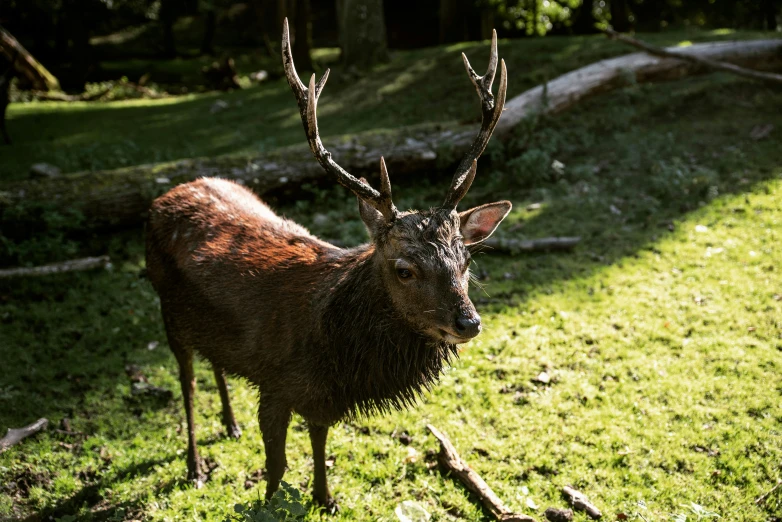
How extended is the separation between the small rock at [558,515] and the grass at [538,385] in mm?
107

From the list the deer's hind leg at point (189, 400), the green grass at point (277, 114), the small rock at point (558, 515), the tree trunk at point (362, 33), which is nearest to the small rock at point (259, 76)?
the green grass at point (277, 114)

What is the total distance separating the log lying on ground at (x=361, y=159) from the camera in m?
7.90

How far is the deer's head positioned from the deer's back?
61 cm

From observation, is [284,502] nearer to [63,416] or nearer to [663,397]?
[63,416]

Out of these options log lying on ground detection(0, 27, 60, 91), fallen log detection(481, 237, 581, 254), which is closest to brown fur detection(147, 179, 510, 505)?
fallen log detection(481, 237, 581, 254)

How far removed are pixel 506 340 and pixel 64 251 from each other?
5296 millimetres

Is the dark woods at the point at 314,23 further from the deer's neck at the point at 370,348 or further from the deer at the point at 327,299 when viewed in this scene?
the deer's neck at the point at 370,348

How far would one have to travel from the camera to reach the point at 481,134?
156 inches

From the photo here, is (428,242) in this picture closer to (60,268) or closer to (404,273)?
(404,273)

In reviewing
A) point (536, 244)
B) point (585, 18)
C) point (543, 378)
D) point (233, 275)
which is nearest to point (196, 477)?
point (233, 275)

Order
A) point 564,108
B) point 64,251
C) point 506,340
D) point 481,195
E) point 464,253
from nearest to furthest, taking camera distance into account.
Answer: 1. point 464,253
2. point 506,340
3. point 64,251
4. point 481,195
5. point 564,108

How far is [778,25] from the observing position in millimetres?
18031

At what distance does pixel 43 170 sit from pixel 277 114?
5071 mm

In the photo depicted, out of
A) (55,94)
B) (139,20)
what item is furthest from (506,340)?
(139,20)
